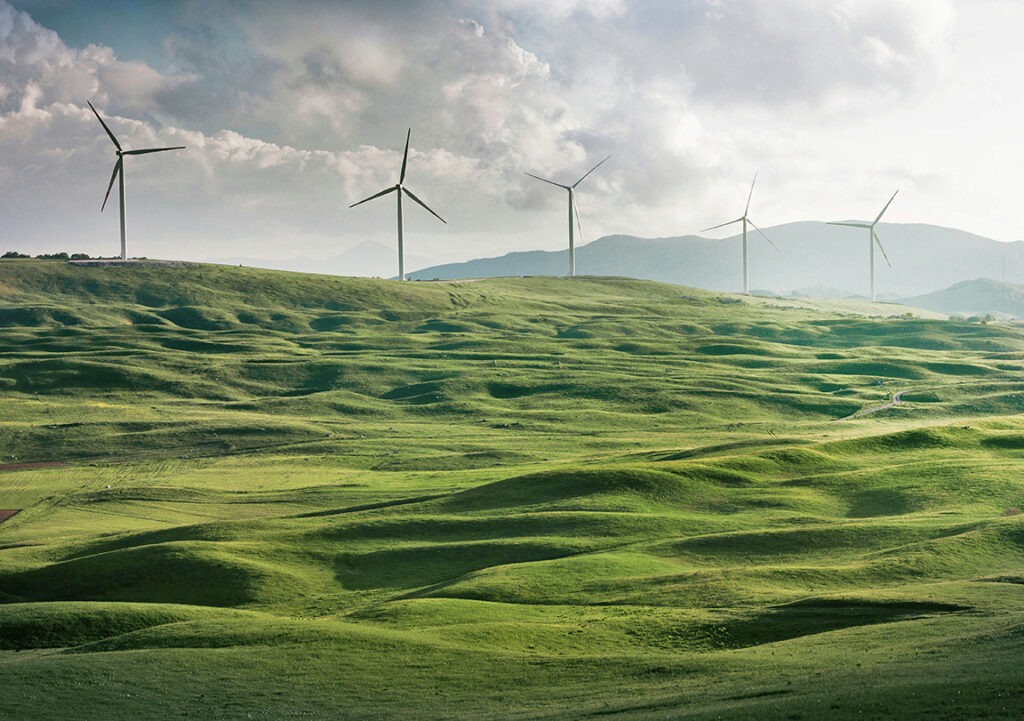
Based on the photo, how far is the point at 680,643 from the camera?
4753cm

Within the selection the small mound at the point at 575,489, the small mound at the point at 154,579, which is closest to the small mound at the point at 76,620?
the small mound at the point at 154,579

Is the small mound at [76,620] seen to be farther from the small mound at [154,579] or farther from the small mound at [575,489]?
the small mound at [575,489]

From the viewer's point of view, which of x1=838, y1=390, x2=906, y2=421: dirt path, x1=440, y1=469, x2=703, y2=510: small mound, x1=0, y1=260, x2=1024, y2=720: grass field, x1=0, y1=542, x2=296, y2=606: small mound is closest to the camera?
x1=0, y1=260, x2=1024, y2=720: grass field

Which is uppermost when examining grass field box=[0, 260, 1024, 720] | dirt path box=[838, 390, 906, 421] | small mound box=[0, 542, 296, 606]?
dirt path box=[838, 390, 906, 421]

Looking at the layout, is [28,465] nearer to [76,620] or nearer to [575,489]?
[575,489]

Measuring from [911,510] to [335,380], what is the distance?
13307cm

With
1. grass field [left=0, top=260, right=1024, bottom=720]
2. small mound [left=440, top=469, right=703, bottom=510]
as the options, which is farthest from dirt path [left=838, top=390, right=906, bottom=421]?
small mound [left=440, top=469, right=703, bottom=510]

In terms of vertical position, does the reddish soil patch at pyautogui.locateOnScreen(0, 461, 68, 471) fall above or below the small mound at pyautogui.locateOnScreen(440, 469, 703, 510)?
below

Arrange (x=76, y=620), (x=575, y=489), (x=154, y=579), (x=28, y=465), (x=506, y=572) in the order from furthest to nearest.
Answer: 1. (x=28, y=465)
2. (x=575, y=489)
3. (x=154, y=579)
4. (x=506, y=572)
5. (x=76, y=620)

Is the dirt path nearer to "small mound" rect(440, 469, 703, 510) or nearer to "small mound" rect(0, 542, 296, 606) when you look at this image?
"small mound" rect(440, 469, 703, 510)

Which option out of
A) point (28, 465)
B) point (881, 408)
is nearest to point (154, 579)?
point (28, 465)

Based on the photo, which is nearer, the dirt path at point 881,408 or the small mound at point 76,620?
the small mound at point 76,620

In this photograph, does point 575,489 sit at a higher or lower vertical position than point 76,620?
higher

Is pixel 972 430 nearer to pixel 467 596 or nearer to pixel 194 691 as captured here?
pixel 467 596
